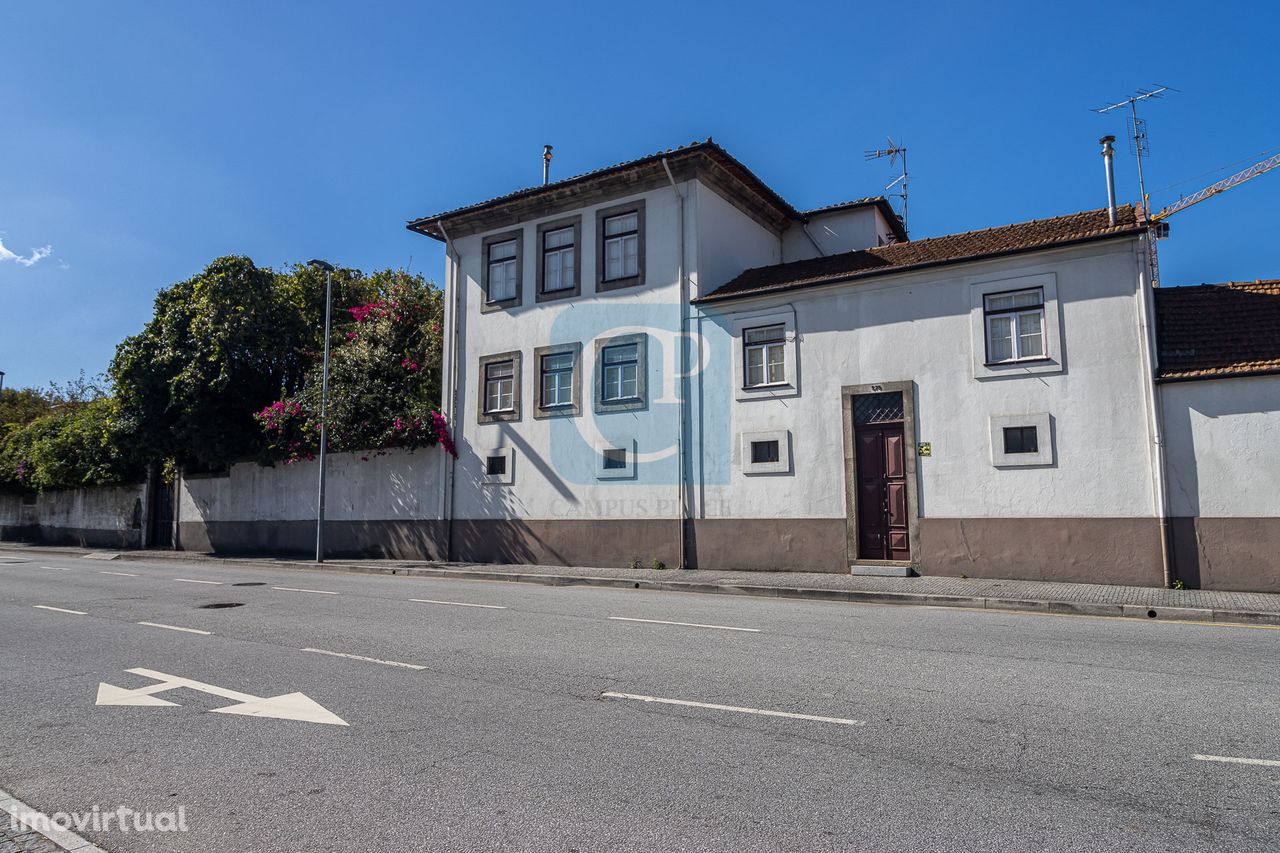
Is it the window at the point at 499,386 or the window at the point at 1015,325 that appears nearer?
the window at the point at 1015,325

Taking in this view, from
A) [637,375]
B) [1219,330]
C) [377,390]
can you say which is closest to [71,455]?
[377,390]

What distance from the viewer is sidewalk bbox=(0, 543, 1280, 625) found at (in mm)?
11424

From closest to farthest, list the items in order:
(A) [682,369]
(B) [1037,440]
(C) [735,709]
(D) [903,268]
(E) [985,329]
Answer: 1. (C) [735,709]
2. (B) [1037,440]
3. (E) [985,329]
4. (D) [903,268]
5. (A) [682,369]

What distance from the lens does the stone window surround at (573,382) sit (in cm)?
2016

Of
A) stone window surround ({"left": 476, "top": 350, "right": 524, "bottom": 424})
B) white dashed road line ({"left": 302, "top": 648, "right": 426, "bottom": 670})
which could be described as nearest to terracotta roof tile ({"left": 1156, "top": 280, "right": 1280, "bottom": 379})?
white dashed road line ({"left": 302, "top": 648, "right": 426, "bottom": 670})

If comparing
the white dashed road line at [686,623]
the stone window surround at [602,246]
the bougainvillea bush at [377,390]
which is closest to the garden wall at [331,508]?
the bougainvillea bush at [377,390]

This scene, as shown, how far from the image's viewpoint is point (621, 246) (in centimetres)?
2014

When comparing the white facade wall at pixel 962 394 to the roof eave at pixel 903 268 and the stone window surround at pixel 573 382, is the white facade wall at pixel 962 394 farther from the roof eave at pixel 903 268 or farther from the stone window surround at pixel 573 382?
the stone window surround at pixel 573 382

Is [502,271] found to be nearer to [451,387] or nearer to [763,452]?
[451,387]

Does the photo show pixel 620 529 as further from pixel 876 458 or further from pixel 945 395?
pixel 945 395

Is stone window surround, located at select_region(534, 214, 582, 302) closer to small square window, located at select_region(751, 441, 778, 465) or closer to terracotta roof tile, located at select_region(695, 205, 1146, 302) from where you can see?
terracotta roof tile, located at select_region(695, 205, 1146, 302)

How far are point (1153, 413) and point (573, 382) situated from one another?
12022 millimetres

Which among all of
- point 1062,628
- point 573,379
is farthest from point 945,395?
point 573,379

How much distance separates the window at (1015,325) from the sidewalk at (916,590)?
416 cm
